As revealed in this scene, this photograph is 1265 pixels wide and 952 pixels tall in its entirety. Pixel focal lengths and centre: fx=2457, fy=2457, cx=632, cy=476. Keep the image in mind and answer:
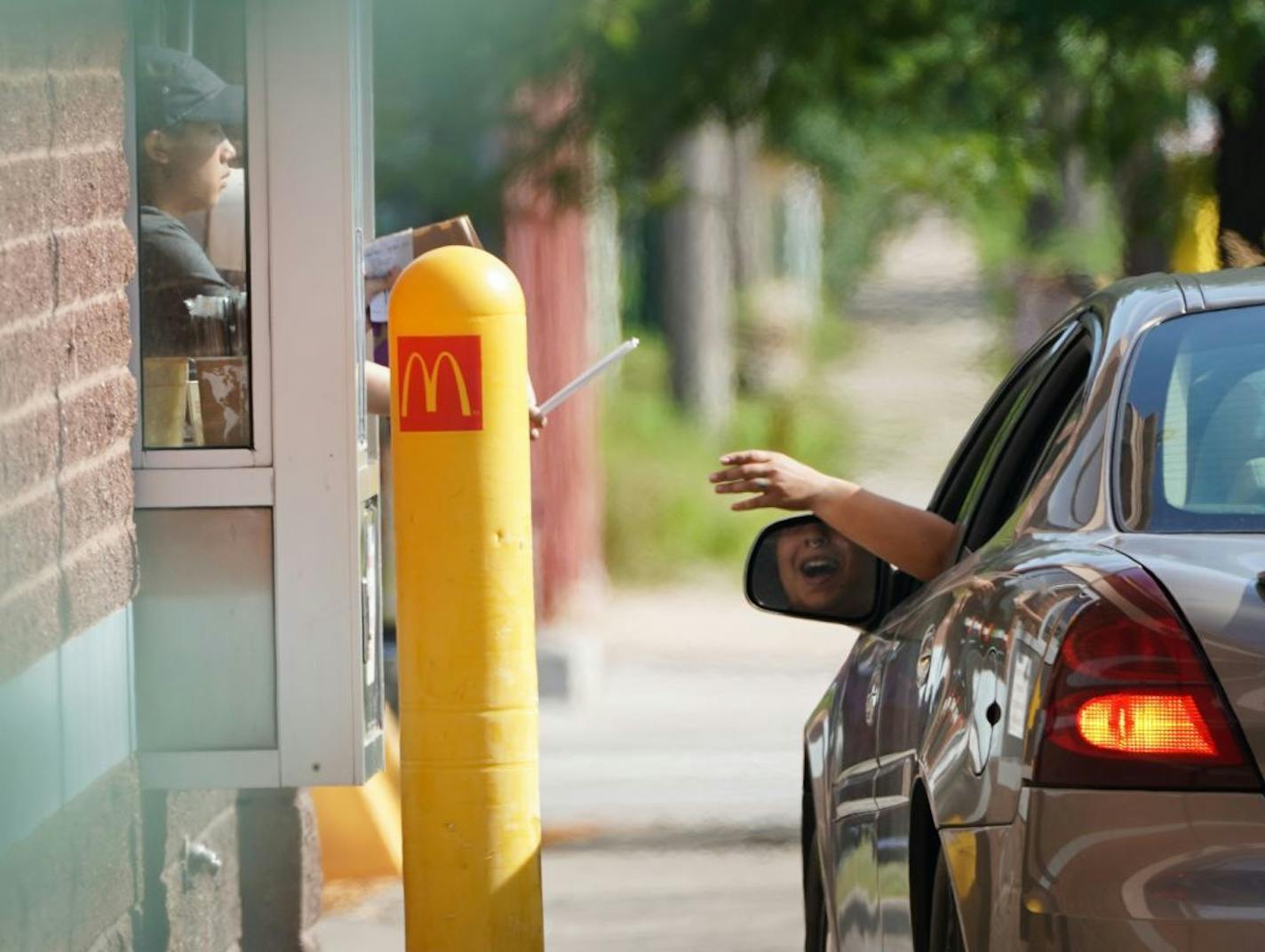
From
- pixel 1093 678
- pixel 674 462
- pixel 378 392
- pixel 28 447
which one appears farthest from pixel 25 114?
pixel 674 462

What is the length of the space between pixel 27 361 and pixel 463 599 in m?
1.04

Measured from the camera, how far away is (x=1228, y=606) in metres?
2.85

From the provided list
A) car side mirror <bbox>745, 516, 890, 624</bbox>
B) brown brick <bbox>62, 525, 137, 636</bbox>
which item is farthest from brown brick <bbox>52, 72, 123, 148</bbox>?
car side mirror <bbox>745, 516, 890, 624</bbox>

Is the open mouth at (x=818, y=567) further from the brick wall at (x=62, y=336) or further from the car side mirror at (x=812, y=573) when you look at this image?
the brick wall at (x=62, y=336)

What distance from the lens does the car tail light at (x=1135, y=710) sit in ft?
9.15

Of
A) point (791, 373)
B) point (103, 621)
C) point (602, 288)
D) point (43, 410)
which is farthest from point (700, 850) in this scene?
point (791, 373)

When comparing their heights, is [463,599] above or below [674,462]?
above

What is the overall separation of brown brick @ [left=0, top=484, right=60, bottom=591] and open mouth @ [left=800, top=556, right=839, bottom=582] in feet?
4.37

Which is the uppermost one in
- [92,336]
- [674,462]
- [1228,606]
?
[92,336]

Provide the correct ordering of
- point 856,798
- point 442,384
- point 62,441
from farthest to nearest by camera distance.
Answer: point 442,384 < point 62,441 < point 856,798

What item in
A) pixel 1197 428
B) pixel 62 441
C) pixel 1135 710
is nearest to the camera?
pixel 1135 710

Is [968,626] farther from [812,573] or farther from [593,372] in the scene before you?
[593,372]

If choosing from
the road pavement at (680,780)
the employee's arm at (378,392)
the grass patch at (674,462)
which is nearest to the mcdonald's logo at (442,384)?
the employee's arm at (378,392)

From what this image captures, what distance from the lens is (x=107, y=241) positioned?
15.5 ft
